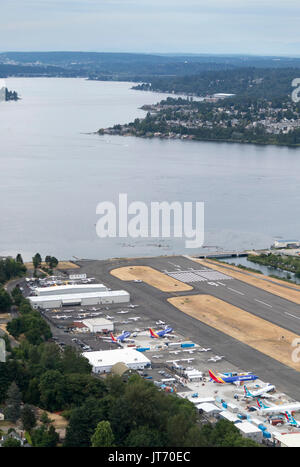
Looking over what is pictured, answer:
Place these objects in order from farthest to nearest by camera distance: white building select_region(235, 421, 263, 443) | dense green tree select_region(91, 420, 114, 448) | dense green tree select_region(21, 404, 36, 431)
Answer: white building select_region(235, 421, 263, 443), dense green tree select_region(21, 404, 36, 431), dense green tree select_region(91, 420, 114, 448)

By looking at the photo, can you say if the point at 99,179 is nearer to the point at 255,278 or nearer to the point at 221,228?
the point at 221,228

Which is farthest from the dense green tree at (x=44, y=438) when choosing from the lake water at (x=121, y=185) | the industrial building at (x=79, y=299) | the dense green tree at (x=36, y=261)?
the lake water at (x=121, y=185)

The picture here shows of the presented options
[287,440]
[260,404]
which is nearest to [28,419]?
[287,440]

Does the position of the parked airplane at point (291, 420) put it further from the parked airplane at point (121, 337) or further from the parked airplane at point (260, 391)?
the parked airplane at point (121, 337)

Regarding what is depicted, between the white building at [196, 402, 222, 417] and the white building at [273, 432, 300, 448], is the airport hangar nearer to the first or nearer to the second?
the white building at [196, 402, 222, 417]

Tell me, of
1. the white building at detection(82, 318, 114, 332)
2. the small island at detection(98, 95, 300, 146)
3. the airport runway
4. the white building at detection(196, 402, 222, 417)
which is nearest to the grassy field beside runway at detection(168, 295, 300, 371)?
the airport runway
